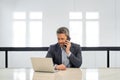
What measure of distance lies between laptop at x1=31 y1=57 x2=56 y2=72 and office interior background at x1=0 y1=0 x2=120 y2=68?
8.59 feet

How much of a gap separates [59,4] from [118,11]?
119 centimetres

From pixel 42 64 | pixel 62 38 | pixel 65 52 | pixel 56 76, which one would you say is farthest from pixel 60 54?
pixel 56 76

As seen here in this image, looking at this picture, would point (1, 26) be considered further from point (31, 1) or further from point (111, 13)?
point (111, 13)

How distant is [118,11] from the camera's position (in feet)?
18.1

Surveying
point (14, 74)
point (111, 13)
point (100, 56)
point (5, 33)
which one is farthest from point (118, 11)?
point (14, 74)

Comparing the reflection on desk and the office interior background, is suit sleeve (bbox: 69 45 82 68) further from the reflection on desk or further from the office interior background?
the office interior background

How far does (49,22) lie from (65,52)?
2.14 m

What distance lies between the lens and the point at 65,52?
3.43 meters

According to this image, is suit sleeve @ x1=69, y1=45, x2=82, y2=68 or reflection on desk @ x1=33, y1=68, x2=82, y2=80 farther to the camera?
suit sleeve @ x1=69, y1=45, x2=82, y2=68

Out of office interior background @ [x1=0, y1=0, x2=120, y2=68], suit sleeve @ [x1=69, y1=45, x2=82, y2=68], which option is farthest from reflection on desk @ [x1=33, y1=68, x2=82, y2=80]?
office interior background @ [x1=0, y1=0, x2=120, y2=68]

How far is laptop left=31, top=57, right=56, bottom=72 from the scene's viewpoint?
2.70 meters

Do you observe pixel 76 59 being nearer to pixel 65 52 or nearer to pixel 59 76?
pixel 65 52

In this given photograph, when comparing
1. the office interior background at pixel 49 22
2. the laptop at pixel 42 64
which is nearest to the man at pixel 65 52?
the laptop at pixel 42 64

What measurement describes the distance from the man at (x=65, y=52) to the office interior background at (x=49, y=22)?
2040 mm
